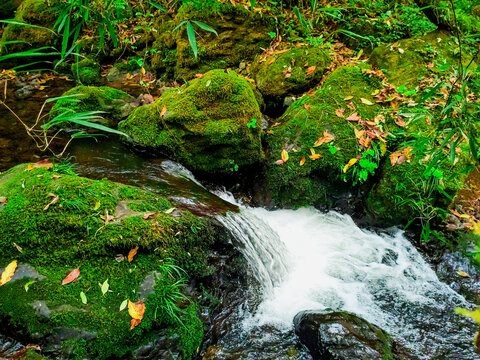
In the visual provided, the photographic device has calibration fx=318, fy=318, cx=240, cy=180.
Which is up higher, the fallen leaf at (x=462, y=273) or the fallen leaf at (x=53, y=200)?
the fallen leaf at (x=53, y=200)

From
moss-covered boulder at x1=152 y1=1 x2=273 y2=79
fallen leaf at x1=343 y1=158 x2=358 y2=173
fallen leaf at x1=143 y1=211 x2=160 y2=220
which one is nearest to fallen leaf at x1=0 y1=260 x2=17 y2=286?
fallen leaf at x1=143 y1=211 x2=160 y2=220

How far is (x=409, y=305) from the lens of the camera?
3814 mm

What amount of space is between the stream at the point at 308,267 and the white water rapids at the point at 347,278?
0.01 metres

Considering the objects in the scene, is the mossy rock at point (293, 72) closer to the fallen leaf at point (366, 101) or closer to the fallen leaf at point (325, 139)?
the fallen leaf at point (366, 101)

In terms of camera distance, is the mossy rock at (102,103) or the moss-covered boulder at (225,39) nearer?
the mossy rock at (102,103)

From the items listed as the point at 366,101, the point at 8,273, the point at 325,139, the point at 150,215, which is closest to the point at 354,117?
the point at 366,101

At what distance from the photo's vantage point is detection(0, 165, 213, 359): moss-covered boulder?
2447mm

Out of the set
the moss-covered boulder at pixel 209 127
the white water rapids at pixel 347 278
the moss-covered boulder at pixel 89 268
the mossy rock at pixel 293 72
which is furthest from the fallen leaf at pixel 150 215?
the mossy rock at pixel 293 72

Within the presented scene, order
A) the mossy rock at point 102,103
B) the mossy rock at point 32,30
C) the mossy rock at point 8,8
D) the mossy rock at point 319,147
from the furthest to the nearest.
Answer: the mossy rock at point 8,8
the mossy rock at point 32,30
the mossy rock at point 102,103
the mossy rock at point 319,147

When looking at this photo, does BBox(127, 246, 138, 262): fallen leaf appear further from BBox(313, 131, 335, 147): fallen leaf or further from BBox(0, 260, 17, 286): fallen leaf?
BBox(313, 131, 335, 147): fallen leaf

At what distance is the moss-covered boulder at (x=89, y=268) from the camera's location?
8.03 ft

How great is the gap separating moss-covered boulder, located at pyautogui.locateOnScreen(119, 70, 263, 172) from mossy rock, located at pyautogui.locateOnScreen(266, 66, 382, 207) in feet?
1.52

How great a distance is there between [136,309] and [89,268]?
534mm

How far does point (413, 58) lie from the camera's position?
231 inches
